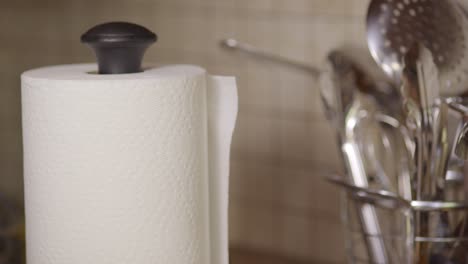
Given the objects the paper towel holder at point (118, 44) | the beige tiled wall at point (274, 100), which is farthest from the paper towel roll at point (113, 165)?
the beige tiled wall at point (274, 100)

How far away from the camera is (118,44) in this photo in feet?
1.60

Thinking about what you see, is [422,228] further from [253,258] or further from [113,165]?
[253,258]

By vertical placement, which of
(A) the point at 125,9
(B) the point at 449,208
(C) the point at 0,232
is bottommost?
(C) the point at 0,232

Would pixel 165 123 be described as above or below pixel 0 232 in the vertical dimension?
above

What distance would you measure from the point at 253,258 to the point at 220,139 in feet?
1.40

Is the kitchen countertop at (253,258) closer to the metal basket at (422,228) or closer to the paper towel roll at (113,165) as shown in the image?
the metal basket at (422,228)

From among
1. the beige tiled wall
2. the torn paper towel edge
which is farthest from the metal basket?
the beige tiled wall

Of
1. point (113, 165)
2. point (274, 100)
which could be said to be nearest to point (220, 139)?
point (113, 165)

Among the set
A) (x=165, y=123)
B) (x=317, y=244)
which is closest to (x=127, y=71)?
(x=165, y=123)

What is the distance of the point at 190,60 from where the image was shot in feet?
3.28

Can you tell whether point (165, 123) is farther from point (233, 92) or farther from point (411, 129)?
point (411, 129)

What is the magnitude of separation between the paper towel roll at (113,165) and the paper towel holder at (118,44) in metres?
0.01

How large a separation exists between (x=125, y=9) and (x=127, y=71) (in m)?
0.57

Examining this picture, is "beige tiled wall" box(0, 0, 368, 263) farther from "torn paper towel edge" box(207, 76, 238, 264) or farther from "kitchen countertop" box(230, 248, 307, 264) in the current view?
"torn paper towel edge" box(207, 76, 238, 264)
